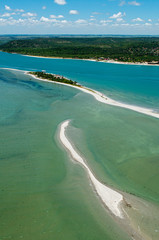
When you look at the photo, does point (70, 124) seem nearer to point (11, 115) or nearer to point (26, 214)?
point (11, 115)

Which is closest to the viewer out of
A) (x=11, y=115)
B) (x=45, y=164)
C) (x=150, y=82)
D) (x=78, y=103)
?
(x=45, y=164)

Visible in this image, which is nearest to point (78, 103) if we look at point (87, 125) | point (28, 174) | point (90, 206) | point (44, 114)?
point (44, 114)

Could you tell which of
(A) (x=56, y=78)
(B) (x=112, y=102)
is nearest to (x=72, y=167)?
(B) (x=112, y=102)

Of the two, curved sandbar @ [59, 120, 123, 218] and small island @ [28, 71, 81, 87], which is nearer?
curved sandbar @ [59, 120, 123, 218]

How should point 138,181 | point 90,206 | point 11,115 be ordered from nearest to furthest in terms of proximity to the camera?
point 90,206 → point 138,181 → point 11,115

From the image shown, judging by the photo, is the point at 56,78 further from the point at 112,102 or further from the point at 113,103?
the point at 113,103

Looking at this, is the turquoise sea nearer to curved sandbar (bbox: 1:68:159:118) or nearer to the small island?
curved sandbar (bbox: 1:68:159:118)

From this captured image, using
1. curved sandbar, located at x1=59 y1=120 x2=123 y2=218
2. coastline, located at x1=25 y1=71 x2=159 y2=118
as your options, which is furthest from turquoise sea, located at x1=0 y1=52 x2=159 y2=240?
coastline, located at x1=25 y1=71 x2=159 y2=118

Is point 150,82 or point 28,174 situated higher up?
point 150,82
